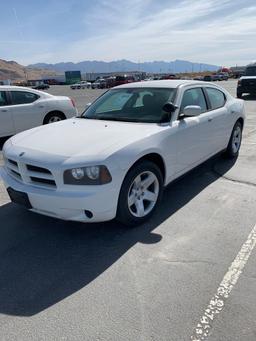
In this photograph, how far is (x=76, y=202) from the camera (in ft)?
10.7

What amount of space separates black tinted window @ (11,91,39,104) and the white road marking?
22.8 ft

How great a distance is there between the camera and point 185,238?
11.7ft

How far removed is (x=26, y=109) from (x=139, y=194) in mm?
5772

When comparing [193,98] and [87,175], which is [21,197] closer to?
[87,175]

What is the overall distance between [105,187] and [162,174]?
1.09 m

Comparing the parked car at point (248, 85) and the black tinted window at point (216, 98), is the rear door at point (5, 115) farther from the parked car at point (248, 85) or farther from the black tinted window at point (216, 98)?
the parked car at point (248, 85)

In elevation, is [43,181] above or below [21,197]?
above

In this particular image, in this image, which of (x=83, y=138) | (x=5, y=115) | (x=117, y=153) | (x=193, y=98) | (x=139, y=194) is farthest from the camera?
(x=5, y=115)

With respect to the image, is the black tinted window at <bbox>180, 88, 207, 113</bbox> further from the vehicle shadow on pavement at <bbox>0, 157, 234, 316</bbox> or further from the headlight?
the headlight

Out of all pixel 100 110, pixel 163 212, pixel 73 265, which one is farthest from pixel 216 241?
pixel 100 110

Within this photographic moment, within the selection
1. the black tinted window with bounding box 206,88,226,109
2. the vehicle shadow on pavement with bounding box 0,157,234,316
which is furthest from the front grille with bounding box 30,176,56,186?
the black tinted window with bounding box 206,88,226,109

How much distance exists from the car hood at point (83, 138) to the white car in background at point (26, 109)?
4323 millimetres

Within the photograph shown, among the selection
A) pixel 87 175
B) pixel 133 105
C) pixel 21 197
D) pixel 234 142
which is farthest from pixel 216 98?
pixel 21 197

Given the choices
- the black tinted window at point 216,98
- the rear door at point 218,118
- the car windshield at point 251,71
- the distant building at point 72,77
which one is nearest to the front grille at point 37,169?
the rear door at point 218,118
